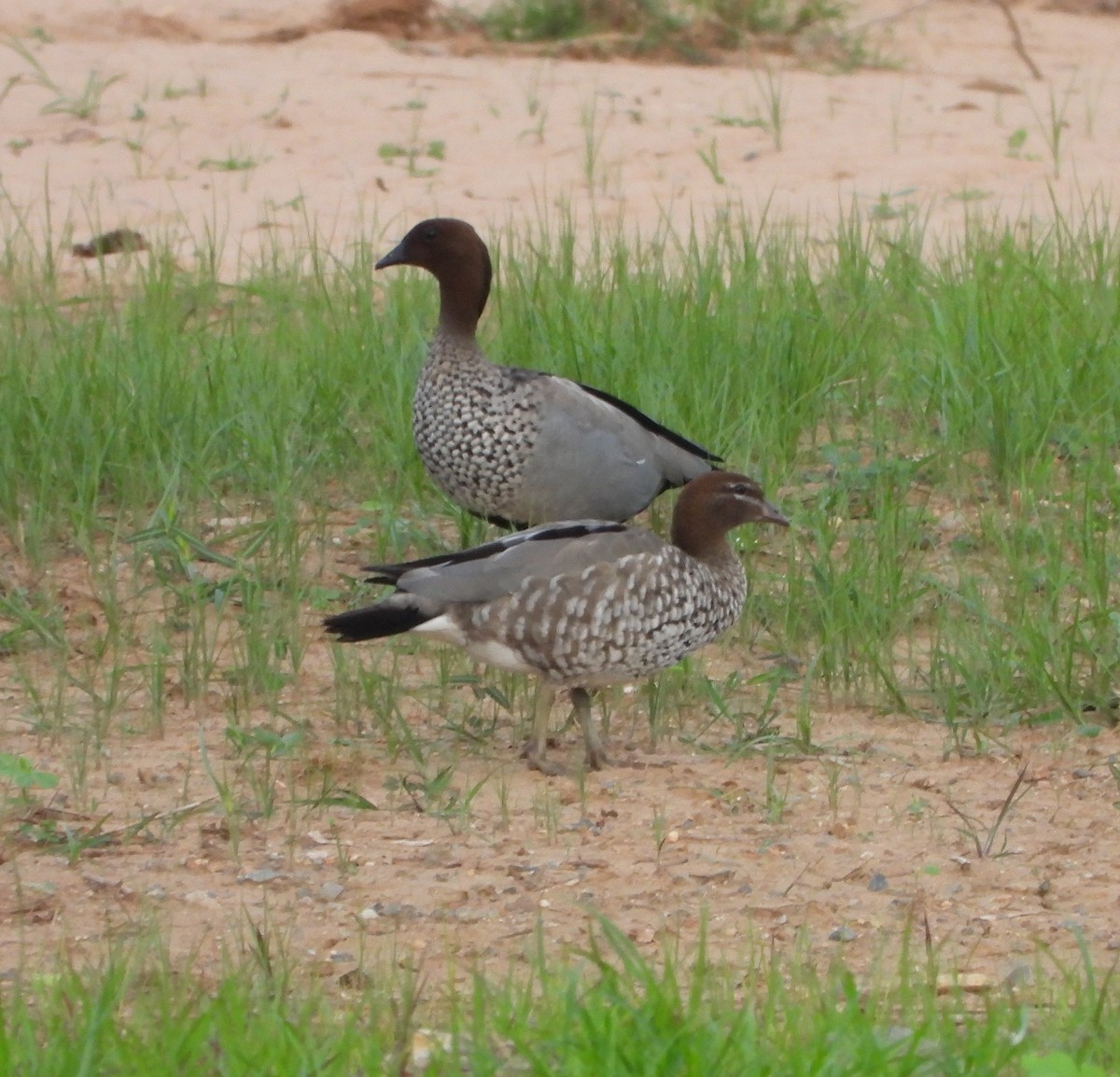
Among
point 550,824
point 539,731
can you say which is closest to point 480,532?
point 539,731

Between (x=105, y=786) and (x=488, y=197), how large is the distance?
533 cm

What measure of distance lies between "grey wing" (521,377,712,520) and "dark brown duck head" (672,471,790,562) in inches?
25.6

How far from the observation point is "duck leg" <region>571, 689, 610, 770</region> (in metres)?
4.98

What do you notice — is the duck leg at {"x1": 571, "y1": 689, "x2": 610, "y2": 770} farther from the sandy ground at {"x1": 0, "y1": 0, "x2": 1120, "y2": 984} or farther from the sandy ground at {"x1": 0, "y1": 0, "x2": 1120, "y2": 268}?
the sandy ground at {"x1": 0, "y1": 0, "x2": 1120, "y2": 268}

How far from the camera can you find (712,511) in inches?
212

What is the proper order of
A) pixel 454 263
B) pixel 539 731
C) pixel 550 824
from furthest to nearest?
pixel 454 263
pixel 539 731
pixel 550 824

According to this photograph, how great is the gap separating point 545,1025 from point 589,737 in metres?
1.83

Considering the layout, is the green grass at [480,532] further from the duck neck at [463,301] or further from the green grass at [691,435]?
the duck neck at [463,301]

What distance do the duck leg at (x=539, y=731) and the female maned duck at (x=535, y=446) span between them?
3.68 feet

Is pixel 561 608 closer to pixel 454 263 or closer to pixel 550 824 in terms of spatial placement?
pixel 550 824

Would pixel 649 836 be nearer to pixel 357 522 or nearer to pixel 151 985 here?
pixel 151 985

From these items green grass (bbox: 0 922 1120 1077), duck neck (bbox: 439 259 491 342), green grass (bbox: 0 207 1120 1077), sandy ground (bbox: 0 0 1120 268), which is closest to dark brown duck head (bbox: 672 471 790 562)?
green grass (bbox: 0 207 1120 1077)

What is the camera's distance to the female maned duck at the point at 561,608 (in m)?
4.90

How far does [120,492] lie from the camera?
641cm
